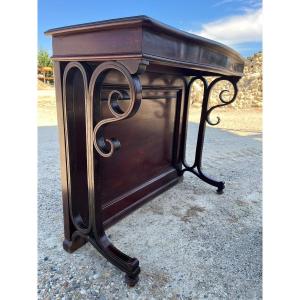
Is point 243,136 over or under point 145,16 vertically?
under

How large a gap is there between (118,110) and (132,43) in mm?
248

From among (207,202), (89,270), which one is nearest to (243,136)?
(207,202)

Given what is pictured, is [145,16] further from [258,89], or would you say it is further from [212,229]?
[258,89]

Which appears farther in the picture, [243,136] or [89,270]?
[243,136]

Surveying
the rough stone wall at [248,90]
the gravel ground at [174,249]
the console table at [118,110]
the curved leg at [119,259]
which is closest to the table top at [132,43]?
the console table at [118,110]

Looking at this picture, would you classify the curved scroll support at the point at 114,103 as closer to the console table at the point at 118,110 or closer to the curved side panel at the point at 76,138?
the console table at the point at 118,110

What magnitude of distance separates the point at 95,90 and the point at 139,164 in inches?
31.5

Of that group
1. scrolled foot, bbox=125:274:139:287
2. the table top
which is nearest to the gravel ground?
scrolled foot, bbox=125:274:139:287

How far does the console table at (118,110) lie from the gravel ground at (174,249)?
8 centimetres

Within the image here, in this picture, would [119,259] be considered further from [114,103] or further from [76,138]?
[114,103]

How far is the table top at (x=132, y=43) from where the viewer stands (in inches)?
32.1

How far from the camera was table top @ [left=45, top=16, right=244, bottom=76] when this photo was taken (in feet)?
2.67

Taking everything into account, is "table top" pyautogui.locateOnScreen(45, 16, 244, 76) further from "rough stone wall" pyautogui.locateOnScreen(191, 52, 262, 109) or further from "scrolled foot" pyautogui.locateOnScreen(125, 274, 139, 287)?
"rough stone wall" pyautogui.locateOnScreen(191, 52, 262, 109)

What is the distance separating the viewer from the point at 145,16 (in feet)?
2.55
